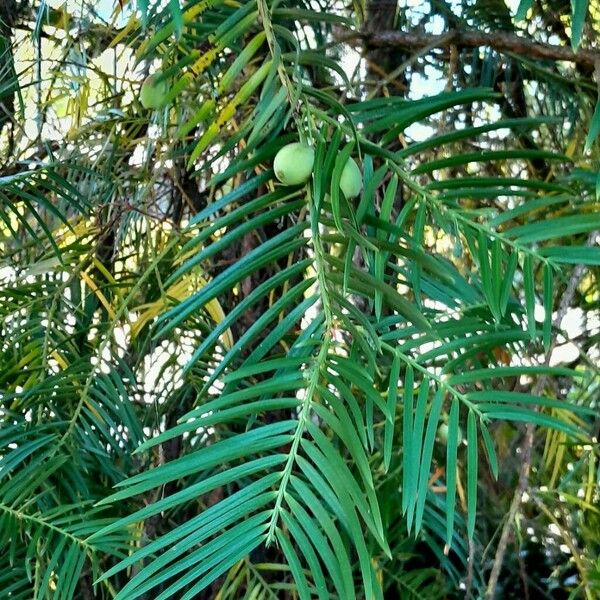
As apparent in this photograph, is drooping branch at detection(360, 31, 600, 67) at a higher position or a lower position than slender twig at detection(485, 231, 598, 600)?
higher

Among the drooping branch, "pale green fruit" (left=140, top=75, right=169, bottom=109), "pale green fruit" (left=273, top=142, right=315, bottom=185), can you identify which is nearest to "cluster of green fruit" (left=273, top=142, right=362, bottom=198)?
"pale green fruit" (left=273, top=142, right=315, bottom=185)

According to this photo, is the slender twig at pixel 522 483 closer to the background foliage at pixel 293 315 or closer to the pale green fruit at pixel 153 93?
the background foliage at pixel 293 315

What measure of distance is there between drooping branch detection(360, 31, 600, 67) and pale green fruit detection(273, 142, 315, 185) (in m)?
0.34

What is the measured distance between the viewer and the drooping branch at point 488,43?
2.18 ft

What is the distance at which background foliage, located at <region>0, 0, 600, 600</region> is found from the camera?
0.38 metres

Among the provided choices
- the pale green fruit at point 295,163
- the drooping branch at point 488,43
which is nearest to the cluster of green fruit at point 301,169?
the pale green fruit at point 295,163

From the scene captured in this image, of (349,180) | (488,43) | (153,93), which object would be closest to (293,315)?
(349,180)

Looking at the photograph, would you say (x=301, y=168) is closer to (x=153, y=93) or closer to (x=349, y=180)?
(x=349, y=180)

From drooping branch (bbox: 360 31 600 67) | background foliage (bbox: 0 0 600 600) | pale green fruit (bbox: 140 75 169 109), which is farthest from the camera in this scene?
drooping branch (bbox: 360 31 600 67)

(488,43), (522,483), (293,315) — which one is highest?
(488,43)

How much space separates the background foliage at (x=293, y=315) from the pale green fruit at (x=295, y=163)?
1cm

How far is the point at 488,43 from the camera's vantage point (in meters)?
0.68

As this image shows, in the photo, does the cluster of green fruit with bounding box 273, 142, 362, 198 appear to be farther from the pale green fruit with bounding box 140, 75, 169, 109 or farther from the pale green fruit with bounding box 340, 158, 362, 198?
the pale green fruit with bounding box 140, 75, 169, 109

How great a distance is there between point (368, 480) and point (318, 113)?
183 millimetres
